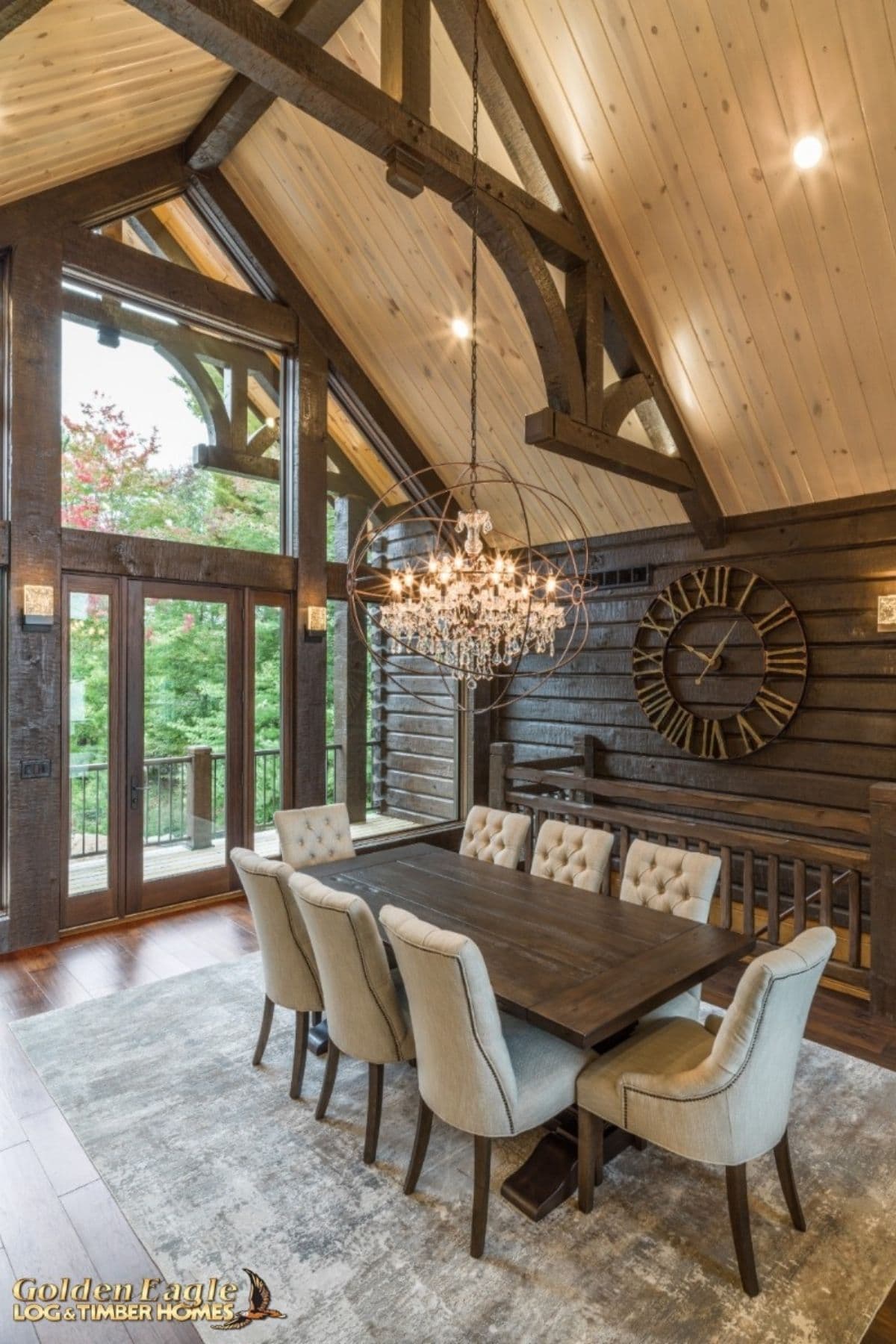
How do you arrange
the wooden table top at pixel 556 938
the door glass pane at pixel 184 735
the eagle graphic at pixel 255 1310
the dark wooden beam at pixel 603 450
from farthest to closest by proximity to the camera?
the door glass pane at pixel 184 735
the dark wooden beam at pixel 603 450
the wooden table top at pixel 556 938
the eagle graphic at pixel 255 1310

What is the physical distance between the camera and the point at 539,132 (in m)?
3.98

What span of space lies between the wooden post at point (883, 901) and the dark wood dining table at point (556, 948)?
1.25 meters

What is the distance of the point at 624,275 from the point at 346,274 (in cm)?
240

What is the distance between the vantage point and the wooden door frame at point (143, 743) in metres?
5.14

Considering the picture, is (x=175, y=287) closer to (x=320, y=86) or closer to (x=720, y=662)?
(x=320, y=86)

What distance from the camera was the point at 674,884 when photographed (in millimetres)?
3227

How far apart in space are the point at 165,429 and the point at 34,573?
1.49 meters

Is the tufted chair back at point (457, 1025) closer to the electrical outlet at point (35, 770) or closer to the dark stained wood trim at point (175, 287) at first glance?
the electrical outlet at point (35, 770)

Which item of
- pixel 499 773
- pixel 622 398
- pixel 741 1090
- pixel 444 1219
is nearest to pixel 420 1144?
pixel 444 1219

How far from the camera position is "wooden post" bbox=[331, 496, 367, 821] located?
21.2 ft

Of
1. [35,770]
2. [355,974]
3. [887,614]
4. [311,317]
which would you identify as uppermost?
[311,317]

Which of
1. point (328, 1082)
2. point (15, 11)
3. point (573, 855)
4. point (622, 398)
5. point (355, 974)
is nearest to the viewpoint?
point (15, 11)

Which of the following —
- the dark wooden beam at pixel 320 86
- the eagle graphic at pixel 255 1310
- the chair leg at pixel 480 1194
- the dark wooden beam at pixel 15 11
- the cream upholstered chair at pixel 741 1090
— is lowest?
the eagle graphic at pixel 255 1310

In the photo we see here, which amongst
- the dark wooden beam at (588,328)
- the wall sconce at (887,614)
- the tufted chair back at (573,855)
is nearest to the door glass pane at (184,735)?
the tufted chair back at (573,855)
